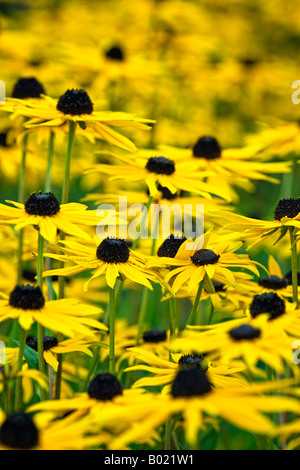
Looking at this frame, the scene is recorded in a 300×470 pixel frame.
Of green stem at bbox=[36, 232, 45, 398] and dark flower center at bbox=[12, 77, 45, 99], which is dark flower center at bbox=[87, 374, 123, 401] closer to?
green stem at bbox=[36, 232, 45, 398]

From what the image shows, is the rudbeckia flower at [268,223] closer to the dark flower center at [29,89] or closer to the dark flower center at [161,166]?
the dark flower center at [161,166]

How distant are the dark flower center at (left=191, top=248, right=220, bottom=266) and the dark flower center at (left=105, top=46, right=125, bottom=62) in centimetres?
200

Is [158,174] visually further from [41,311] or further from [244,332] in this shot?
[244,332]

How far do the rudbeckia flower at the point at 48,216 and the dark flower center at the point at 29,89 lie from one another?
0.73m

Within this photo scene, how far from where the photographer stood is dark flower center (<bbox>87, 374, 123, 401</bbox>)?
126 centimetres

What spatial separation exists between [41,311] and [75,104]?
71 centimetres

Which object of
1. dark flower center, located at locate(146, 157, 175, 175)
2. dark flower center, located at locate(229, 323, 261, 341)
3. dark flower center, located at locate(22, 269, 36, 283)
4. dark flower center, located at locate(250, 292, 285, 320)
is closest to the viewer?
dark flower center, located at locate(229, 323, 261, 341)

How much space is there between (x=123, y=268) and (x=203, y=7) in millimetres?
4476

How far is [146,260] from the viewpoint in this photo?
5.59 ft

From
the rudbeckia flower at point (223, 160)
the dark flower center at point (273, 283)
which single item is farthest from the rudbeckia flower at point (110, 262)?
the rudbeckia flower at point (223, 160)

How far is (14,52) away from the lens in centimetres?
432

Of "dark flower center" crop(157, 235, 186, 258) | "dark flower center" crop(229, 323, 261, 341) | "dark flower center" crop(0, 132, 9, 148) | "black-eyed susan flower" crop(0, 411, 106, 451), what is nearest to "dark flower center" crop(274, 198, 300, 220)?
"dark flower center" crop(157, 235, 186, 258)

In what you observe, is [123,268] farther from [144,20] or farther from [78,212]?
[144,20]

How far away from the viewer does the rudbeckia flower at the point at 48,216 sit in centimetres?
157
